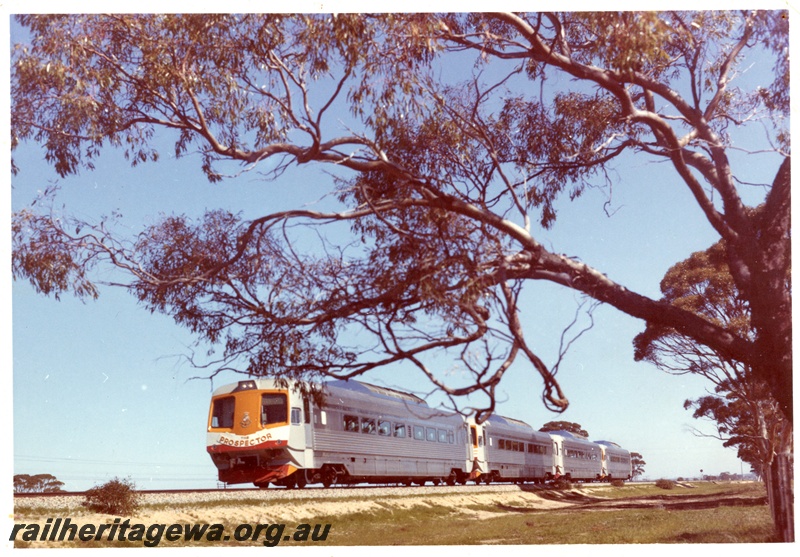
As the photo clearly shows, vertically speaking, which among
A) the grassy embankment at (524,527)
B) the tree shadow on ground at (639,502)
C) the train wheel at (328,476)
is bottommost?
the tree shadow on ground at (639,502)

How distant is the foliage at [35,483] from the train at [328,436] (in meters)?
1.99

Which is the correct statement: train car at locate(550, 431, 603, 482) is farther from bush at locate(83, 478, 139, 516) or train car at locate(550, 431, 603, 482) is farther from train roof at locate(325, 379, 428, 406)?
bush at locate(83, 478, 139, 516)

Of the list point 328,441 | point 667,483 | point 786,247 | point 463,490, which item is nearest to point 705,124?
point 786,247

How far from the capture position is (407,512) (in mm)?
11766

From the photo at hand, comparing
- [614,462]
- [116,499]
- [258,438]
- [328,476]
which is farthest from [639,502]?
[614,462]

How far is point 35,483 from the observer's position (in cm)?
872

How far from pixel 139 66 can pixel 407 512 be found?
710 cm

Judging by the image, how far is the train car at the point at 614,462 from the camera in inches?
1021

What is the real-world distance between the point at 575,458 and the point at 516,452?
3.07 meters

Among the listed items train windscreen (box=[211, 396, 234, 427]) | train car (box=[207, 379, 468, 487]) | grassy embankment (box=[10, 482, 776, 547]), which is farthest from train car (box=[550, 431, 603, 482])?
train windscreen (box=[211, 396, 234, 427])

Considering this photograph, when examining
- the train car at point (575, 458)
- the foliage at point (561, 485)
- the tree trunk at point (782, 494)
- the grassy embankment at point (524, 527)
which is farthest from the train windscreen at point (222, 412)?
the foliage at point (561, 485)

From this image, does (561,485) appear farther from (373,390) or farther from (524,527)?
(373,390)
